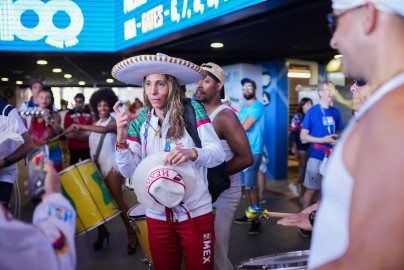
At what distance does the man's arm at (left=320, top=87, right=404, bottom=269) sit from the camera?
0.69 meters

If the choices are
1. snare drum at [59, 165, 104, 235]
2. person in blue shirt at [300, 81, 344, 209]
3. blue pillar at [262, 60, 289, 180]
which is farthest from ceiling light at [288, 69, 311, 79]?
snare drum at [59, 165, 104, 235]

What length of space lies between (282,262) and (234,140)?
4.42 ft

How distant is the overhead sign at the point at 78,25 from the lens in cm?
562

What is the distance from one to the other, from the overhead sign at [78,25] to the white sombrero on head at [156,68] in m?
3.11

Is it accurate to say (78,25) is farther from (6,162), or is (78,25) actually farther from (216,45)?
(6,162)

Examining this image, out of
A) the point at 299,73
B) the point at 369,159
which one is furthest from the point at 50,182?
the point at 299,73

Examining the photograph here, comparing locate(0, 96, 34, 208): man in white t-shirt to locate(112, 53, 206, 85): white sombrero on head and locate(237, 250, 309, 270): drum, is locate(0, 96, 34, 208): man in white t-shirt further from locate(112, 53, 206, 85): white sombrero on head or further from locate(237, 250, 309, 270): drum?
locate(237, 250, 309, 270): drum

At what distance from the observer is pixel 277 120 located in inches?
313

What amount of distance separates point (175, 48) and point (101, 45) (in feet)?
4.26

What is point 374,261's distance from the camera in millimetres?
722

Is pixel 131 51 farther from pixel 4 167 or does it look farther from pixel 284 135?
pixel 4 167

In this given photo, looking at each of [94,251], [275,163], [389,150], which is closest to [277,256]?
[389,150]

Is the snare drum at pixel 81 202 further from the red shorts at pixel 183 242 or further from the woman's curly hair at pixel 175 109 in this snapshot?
the woman's curly hair at pixel 175 109

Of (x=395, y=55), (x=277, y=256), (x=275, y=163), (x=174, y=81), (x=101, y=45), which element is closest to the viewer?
(x=395, y=55)
